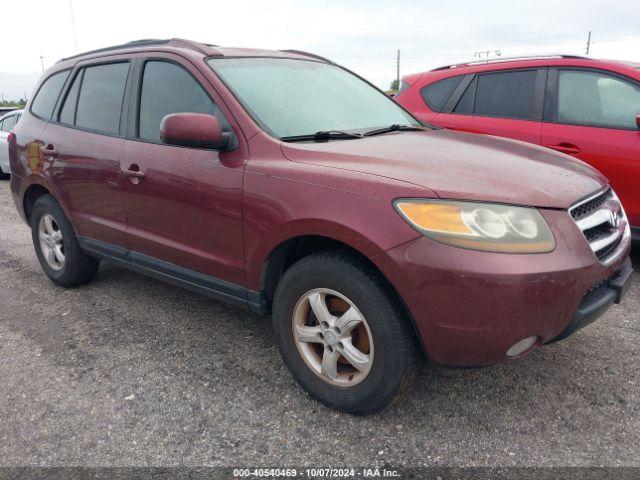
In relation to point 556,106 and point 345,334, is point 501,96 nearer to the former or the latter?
point 556,106

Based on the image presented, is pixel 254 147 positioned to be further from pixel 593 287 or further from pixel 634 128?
pixel 634 128

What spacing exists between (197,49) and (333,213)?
1.58m

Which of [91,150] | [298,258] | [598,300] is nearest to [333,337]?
[298,258]

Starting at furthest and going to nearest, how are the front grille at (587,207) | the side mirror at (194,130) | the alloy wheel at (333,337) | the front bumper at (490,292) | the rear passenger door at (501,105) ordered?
the rear passenger door at (501,105)
the side mirror at (194,130)
the alloy wheel at (333,337)
the front grille at (587,207)
the front bumper at (490,292)

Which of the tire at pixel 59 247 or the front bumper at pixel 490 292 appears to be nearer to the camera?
the front bumper at pixel 490 292

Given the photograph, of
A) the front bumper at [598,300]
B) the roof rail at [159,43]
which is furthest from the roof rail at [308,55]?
the front bumper at [598,300]

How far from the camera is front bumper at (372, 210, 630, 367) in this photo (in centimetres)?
202

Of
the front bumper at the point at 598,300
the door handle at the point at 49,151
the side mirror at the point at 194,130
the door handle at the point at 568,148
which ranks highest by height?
the side mirror at the point at 194,130

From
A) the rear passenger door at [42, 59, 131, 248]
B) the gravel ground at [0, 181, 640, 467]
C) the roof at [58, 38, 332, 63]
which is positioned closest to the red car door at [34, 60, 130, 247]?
the rear passenger door at [42, 59, 131, 248]

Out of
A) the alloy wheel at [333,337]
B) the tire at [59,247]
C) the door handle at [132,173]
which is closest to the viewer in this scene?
the alloy wheel at [333,337]

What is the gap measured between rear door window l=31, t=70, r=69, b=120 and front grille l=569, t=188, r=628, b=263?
372cm

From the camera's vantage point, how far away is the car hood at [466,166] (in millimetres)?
2180

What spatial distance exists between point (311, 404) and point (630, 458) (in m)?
1.37

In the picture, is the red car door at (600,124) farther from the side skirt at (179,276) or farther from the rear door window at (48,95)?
the rear door window at (48,95)
